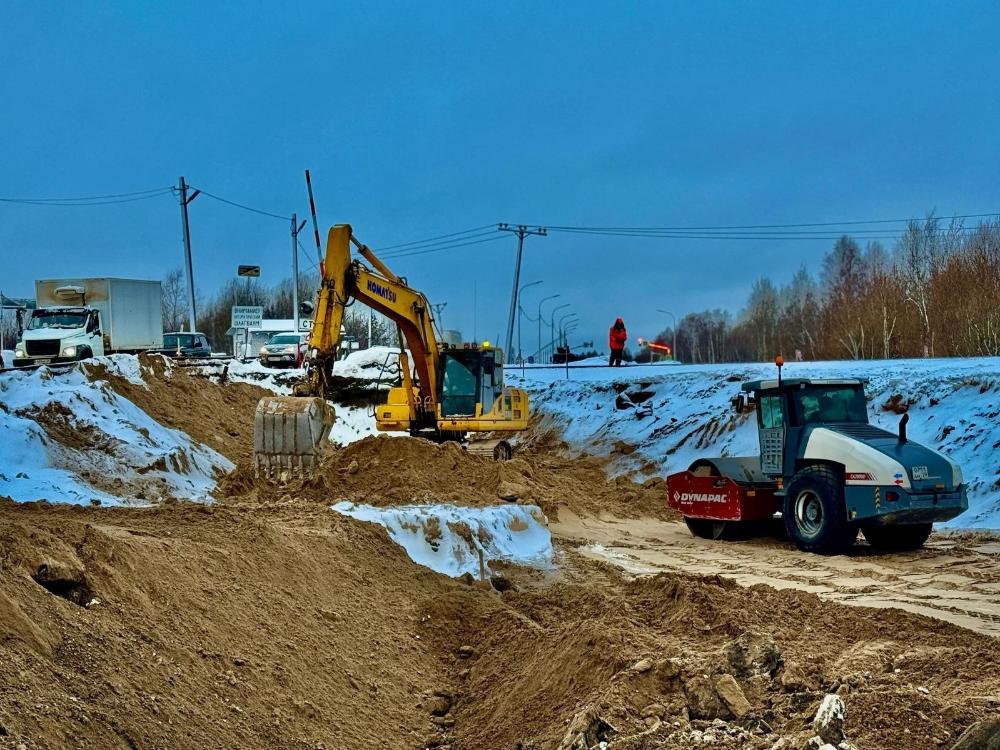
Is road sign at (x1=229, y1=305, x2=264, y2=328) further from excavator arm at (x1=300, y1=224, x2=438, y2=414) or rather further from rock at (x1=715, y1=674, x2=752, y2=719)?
rock at (x1=715, y1=674, x2=752, y2=719)

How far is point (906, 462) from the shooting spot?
12.6 m

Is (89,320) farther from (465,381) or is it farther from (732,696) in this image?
(732,696)

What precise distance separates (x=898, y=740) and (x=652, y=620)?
4098 millimetres

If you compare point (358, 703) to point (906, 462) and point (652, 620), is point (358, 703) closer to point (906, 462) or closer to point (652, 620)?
point (652, 620)

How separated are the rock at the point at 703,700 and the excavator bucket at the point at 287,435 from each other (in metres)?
10.2

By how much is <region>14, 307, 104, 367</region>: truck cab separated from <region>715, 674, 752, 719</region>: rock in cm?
2562

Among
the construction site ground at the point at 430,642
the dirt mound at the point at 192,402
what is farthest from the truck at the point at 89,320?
the construction site ground at the point at 430,642

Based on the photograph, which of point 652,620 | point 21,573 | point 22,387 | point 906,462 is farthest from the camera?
point 22,387

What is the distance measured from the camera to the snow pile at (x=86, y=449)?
14.7 metres

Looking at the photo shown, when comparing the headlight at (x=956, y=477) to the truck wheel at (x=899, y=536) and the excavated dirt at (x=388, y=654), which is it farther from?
the excavated dirt at (x=388, y=654)

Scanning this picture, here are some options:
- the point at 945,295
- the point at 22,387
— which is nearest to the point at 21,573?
the point at 22,387

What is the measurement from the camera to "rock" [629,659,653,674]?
6308 mm

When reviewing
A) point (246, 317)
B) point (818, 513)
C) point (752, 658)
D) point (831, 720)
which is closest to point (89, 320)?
point (246, 317)

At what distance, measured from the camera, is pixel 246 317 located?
5169cm
